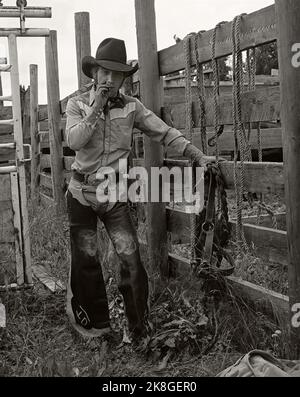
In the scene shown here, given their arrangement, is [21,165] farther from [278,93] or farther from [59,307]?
[278,93]

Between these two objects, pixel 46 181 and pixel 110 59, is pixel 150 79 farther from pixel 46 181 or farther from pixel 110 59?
pixel 46 181

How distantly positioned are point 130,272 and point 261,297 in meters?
0.93

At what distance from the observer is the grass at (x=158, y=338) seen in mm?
4195

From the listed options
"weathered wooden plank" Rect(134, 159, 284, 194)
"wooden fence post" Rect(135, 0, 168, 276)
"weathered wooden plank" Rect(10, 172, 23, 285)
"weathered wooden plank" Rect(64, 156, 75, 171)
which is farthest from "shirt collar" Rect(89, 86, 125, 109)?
"weathered wooden plank" Rect(64, 156, 75, 171)

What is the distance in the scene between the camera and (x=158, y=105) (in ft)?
19.3

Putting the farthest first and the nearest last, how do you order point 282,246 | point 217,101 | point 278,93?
1. point 217,101
2. point 282,246
3. point 278,93

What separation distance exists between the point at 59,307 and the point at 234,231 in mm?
1637

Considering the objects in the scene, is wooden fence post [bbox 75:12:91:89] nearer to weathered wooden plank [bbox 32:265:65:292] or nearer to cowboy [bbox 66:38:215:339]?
weathered wooden plank [bbox 32:265:65:292]

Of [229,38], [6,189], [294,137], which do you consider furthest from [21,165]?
[294,137]

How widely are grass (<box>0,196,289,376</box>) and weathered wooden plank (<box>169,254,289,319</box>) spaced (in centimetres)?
6

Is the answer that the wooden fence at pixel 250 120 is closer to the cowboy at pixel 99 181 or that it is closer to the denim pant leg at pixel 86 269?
the cowboy at pixel 99 181

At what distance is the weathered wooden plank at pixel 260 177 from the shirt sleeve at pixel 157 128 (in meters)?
0.37

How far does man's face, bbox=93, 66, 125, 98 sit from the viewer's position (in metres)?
4.68

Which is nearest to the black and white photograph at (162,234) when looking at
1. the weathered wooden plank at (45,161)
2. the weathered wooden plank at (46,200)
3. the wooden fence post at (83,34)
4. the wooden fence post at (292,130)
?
the wooden fence post at (292,130)
